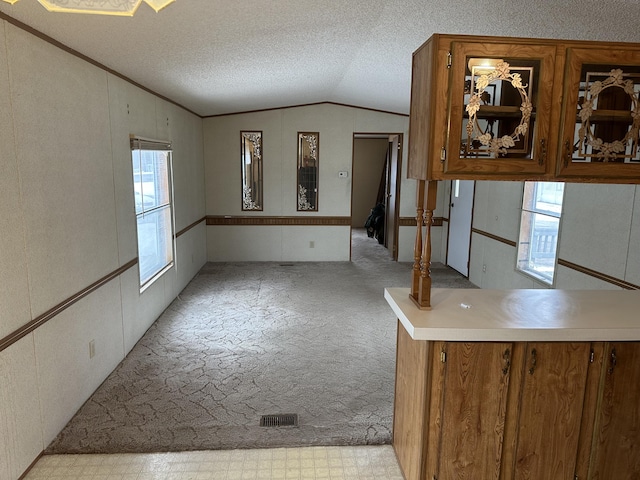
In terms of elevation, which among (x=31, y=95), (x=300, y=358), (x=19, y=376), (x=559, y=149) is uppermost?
(x=31, y=95)

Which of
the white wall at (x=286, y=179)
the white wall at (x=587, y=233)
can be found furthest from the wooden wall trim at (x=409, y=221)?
the white wall at (x=587, y=233)

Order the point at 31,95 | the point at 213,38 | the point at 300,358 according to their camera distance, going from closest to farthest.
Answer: the point at 31,95, the point at 213,38, the point at 300,358

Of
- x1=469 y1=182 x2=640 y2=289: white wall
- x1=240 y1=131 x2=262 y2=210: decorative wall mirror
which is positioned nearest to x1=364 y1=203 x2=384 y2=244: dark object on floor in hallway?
x1=240 y1=131 x2=262 y2=210: decorative wall mirror

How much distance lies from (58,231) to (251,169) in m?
4.76

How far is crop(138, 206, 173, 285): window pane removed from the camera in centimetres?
437

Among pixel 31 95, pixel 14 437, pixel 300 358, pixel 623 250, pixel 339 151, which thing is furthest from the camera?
pixel 339 151

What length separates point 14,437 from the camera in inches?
89.3

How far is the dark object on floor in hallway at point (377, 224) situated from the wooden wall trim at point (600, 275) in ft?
16.8

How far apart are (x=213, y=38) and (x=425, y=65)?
1646 millimetres

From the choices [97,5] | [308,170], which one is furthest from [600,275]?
[308,170]

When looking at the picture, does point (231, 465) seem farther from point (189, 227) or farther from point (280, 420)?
point (189, 227)

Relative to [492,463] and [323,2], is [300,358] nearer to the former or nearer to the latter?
[492,463]

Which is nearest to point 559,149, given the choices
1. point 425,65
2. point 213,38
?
point 425,65

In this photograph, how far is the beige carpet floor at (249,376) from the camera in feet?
9.00
